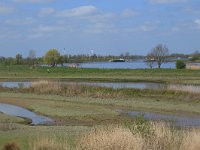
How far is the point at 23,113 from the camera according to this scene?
3656 centimetres

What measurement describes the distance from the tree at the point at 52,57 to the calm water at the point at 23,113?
10026 centimetres

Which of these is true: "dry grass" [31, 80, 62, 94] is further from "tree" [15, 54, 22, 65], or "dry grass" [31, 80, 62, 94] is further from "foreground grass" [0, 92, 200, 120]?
"tree" [15, 54, 22, 65]

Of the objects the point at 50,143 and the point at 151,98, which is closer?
the point at 50,143

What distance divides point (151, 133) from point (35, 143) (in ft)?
15.4

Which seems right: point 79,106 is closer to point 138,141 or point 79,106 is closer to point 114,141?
point 114,141

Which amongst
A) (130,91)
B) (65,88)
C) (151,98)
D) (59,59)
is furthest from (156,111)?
(59,59)

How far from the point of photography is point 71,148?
1590cm

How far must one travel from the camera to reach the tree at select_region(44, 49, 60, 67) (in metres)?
144

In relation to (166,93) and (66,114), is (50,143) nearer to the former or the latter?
(66,114)

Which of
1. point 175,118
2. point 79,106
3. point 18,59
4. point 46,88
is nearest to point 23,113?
point 79,106

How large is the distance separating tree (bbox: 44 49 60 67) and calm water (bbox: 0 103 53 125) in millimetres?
100260

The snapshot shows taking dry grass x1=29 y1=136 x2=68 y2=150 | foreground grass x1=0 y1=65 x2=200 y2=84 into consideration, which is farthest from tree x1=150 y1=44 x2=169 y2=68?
dry grass x1=29 y1=136 x2=68 y2=150

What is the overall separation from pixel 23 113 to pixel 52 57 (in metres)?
109

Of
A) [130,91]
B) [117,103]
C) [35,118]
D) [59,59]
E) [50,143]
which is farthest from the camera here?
A: [59,59]
